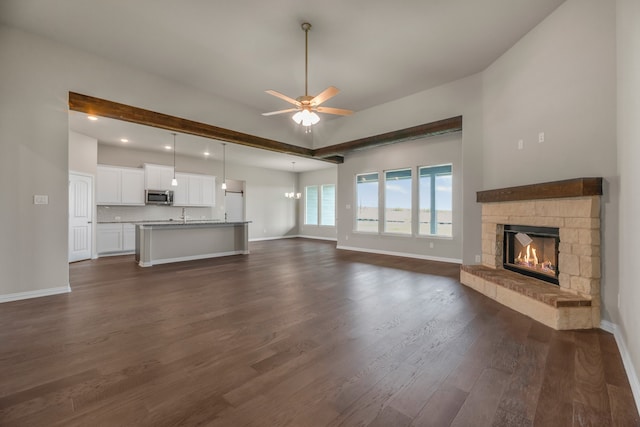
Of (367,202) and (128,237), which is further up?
(367,202)

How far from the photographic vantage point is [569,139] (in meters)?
3.04

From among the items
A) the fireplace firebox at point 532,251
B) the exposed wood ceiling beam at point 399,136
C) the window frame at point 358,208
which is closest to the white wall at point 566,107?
the fireplace firebox at point 532,251

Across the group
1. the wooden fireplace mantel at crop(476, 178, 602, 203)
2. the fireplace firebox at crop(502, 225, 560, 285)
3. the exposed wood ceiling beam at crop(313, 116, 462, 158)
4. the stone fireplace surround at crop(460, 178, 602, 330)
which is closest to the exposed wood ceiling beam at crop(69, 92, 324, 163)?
the exposed wood ceiling beam at crop(313, 116, 462, 158)

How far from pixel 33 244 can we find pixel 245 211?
22.4 ft

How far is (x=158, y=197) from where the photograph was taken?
7852mm

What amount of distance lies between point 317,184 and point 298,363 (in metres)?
9.60

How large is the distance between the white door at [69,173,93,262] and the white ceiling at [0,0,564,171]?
3.64 m

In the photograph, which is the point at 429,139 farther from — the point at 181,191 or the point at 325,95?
the point at 181,191

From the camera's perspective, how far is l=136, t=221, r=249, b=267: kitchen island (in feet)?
19.0

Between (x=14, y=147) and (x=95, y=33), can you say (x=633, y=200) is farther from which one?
(x=14, y=147)

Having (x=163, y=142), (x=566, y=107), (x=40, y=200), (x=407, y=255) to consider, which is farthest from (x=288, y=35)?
(x=407, y=255)

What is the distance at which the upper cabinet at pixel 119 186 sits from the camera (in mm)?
7039

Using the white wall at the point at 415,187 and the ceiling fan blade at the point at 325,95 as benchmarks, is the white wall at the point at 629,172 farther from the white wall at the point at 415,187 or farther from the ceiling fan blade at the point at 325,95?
the white wall at the point at 415,187

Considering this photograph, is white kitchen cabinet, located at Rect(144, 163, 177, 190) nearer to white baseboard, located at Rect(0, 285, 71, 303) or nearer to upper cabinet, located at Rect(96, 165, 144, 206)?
upper cabinet, located at Rect(96, 165, 144, 206)
